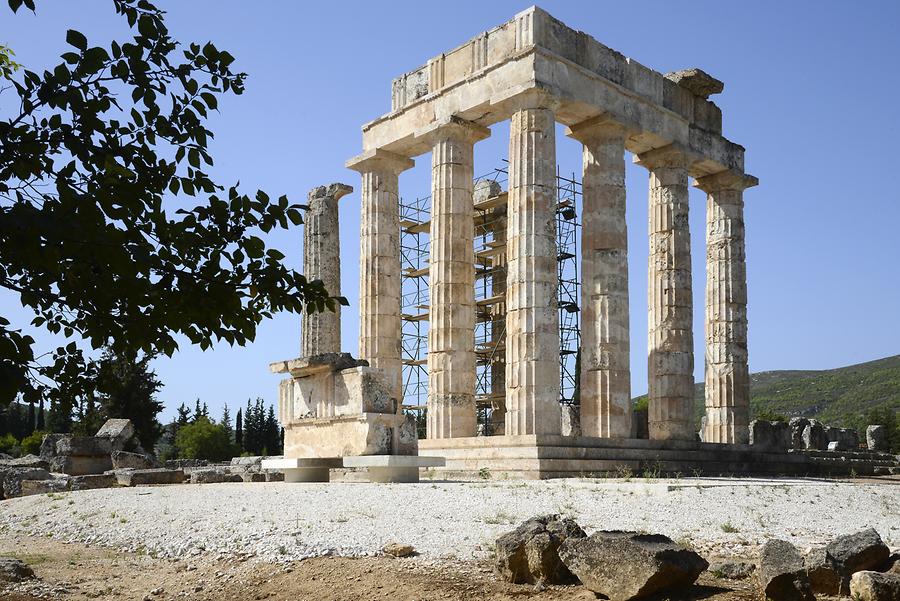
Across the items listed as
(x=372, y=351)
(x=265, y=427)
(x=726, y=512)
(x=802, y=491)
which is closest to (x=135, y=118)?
(x=726, y=512)

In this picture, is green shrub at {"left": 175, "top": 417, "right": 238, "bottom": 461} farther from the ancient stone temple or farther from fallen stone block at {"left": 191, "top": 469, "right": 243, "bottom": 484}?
fallen stone block at {"left": 191, "top": 469, "right": 243, "bottom": 484}

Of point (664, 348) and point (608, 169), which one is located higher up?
point (608, 169)

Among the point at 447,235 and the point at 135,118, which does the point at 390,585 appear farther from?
the point at 447,235

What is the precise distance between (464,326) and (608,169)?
509 centimetres

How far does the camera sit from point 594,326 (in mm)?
23391

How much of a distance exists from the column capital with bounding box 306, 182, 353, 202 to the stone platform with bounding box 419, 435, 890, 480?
7116 mm

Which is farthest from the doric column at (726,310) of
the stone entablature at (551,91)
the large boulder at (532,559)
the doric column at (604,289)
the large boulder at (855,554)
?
the large boulder at (855,554)

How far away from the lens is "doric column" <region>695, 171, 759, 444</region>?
27359 millimetres

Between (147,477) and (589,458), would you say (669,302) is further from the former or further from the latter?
(147,477)

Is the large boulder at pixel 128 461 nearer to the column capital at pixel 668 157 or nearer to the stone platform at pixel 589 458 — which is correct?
the stone platform at pixel 589 458

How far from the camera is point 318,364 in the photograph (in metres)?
17.4

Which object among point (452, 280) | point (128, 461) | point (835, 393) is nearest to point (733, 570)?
point (452, 280)

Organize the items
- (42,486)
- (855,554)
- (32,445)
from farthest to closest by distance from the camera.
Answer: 1. (32,445)
2. (42,486)
3. (855,554)

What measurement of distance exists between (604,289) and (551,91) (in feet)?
15.8
